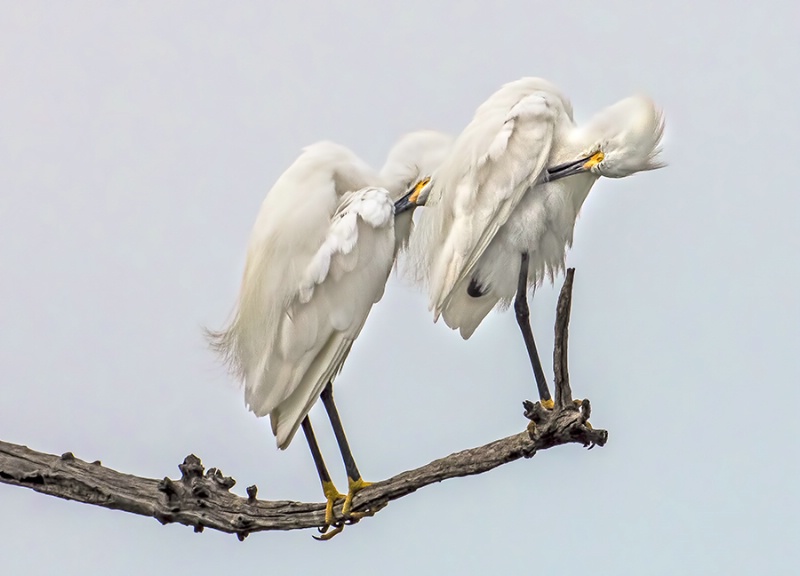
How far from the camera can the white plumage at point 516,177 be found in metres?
3.90

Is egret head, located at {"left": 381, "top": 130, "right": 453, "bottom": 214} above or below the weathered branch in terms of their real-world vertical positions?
above

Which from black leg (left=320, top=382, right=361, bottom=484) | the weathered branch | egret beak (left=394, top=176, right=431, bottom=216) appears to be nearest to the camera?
the weathered branch

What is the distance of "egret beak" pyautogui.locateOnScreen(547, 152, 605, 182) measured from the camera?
12.9 feet

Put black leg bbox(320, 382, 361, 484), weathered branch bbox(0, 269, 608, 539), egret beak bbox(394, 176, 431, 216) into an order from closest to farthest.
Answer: weathered branch bbox(0, 269, 608, 539) < black leg bbox(320, 382, 361, 484) < egret beak bbox(394, 176, 431, 216)

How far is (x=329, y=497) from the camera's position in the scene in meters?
3.84

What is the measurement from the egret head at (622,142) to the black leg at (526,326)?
280mm

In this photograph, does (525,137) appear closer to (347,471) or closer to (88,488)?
(347,471)

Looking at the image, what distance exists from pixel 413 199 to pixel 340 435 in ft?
2.33

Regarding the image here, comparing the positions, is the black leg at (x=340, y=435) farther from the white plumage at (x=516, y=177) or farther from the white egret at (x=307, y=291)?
the white plumage at (x=516, y=177)

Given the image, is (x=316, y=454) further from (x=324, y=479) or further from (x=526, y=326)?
(x=526, y=326)

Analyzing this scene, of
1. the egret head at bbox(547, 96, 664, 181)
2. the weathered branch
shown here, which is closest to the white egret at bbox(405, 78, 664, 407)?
the egret head at bbox(547, 96, 664, 181)

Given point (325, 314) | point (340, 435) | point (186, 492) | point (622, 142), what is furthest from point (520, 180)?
point (186, 492)

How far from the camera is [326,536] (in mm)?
3848

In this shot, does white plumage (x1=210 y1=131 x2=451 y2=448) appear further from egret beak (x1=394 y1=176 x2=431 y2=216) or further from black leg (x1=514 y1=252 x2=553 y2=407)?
black leg (x1=514 y1=252 x2=553 y2=407)
